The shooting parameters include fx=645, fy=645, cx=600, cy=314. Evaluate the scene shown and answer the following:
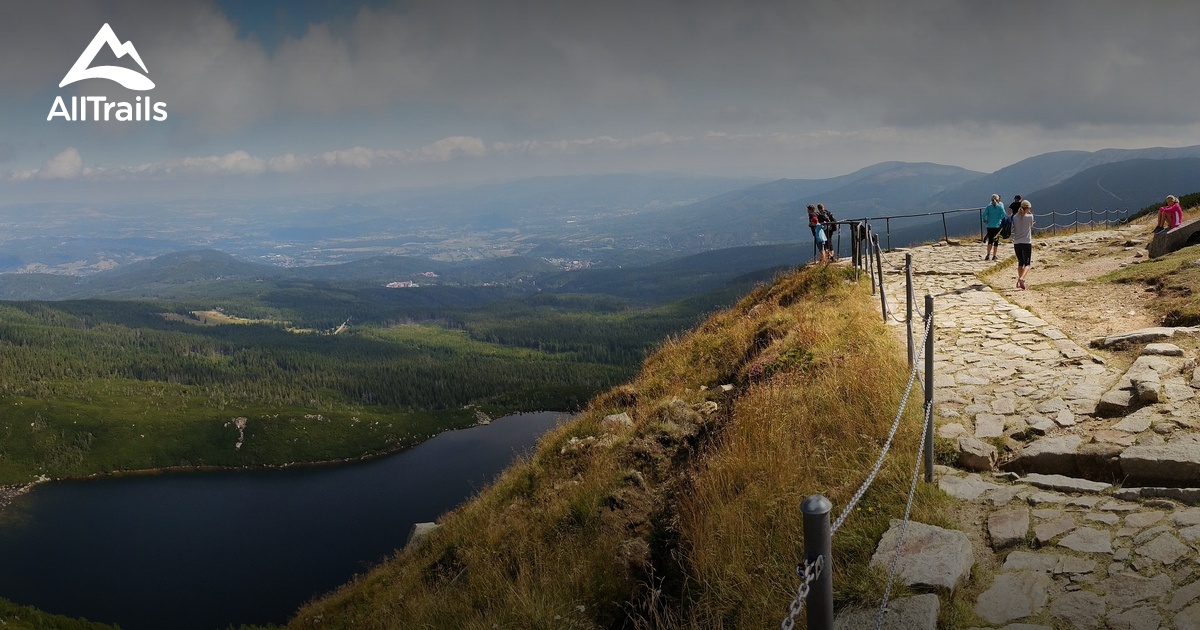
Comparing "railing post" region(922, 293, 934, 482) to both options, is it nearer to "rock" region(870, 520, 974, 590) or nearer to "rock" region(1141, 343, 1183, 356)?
"rock" region(870, 520, 974, 590)

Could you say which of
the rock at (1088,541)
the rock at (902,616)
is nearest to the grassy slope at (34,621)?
the rock at (902,616)

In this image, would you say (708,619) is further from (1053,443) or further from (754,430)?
(1053,443)

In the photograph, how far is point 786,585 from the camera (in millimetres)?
5645

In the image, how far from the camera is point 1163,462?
626cm

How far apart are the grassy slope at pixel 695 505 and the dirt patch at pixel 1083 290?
4.10 metres

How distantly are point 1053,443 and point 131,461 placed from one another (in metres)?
190

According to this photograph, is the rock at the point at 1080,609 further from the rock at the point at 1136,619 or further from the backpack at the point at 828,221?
the backpack at the point at 828,221

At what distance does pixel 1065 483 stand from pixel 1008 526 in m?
1.19

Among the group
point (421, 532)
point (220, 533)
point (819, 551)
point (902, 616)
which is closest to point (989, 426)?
point (902, 616)

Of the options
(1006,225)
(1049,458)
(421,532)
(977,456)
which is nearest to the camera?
(1049,458)

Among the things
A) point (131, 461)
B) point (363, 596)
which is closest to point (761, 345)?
point (363, 596)

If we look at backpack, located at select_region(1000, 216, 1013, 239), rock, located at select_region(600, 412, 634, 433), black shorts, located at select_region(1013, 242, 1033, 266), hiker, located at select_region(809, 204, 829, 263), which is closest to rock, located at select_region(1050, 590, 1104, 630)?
rock, located at select_region(600, 412, 634, 433)

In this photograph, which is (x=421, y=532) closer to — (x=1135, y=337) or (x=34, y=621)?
(x=1135, y=337)

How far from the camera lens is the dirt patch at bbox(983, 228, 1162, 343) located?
12.8m
